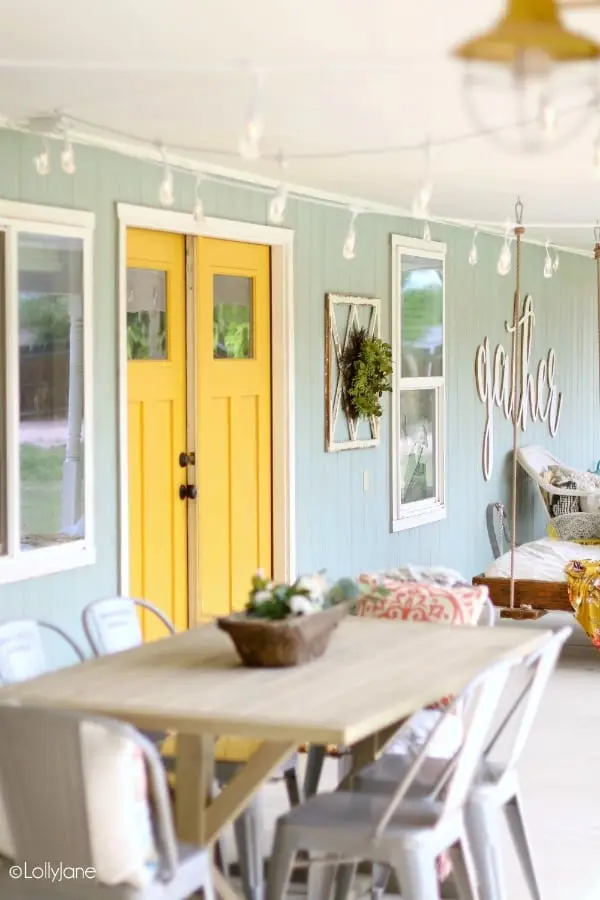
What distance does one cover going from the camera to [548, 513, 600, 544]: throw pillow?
370 inches

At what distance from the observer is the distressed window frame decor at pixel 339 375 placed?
25.1 feet

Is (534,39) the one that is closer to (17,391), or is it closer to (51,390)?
(17,391)

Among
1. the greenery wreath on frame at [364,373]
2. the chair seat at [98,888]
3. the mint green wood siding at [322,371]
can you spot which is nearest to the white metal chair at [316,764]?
the chair seat at [98,888]

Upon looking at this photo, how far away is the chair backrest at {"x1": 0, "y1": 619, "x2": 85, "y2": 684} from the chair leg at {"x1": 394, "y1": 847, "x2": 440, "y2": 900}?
1171 millimetres

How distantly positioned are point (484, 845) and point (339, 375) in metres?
4.59

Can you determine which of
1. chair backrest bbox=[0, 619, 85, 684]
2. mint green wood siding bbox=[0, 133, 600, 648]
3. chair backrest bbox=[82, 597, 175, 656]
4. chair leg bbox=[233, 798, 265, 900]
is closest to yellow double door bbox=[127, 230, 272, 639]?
mint green wood siding bbox=[0, 133, 600, 648]

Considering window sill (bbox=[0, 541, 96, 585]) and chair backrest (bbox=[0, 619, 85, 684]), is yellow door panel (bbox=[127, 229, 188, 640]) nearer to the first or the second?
window sill (bbox=[0, 541, 96, 585])

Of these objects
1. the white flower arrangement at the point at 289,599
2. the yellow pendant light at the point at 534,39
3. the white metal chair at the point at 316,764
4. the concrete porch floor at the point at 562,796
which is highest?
the yellow pendant light at the point at 534,39

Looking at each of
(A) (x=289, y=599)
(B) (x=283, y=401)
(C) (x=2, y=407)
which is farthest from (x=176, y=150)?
(A) (x=289, y=599)

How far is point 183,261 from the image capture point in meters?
6.54

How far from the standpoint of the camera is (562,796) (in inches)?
195

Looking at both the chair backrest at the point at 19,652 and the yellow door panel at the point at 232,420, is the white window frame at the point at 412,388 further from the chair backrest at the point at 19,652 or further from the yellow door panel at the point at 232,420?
the chair backrest at the point at 19,652

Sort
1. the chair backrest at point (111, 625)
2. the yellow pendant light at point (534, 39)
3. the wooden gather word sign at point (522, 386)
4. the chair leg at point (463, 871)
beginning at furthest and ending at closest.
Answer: the wooden gather word sign at point (522, 386) → the chair backrest at point (111, 625) → the chair leg at point (463, 871) → the yellow pendant light at point (534, 39)

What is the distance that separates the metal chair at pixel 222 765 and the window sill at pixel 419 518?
4254mm
